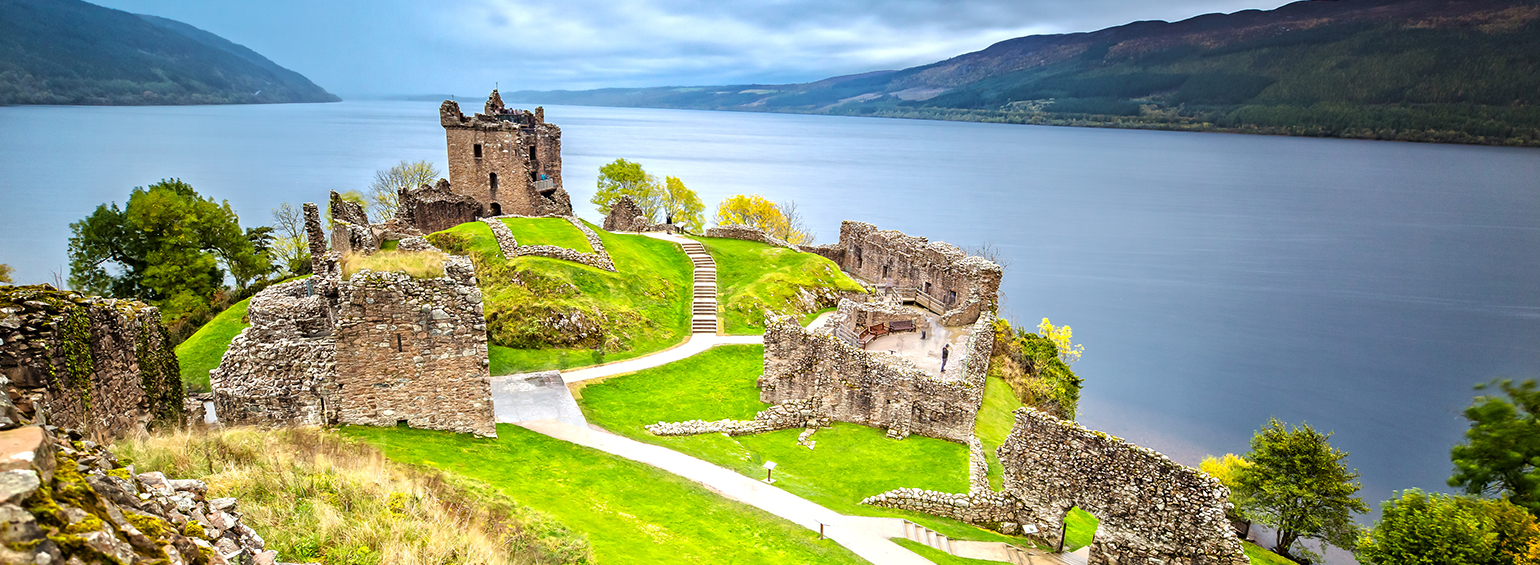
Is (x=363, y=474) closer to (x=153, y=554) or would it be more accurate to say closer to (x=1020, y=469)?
(x=153, y=554)

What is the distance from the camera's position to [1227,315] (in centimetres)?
7231

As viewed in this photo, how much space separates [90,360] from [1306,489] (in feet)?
121

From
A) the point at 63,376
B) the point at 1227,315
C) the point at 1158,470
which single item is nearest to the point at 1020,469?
the point at 1158,470

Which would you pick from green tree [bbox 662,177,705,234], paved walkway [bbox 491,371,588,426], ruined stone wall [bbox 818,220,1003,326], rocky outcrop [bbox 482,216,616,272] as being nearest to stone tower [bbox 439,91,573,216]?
rocky outcrop [bbox 482,216,616,272]

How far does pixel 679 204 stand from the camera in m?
81.4

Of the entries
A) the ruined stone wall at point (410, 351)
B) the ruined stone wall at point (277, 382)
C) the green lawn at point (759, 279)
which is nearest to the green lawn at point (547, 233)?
the green lawn at point (759, 279)

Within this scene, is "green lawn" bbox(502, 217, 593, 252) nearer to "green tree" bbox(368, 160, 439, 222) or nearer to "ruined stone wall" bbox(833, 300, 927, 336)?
"ruined stone wall" bbox(833, 300, 927, 336)

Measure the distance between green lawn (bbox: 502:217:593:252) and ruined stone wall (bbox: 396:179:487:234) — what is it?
647 centimetres

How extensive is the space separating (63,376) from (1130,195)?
5991 inches

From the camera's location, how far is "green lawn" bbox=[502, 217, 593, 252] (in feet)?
117

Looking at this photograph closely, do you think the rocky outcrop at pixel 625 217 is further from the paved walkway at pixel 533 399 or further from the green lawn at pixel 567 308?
the paved walkway at pixel 533 399

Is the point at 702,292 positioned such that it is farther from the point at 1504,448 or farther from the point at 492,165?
the point at 1504,448

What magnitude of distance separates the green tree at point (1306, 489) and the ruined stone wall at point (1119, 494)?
602 inches

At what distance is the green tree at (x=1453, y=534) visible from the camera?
64.5 feet
